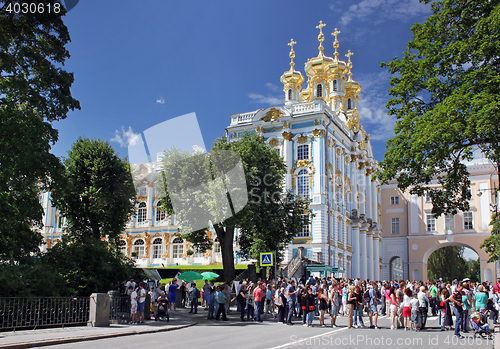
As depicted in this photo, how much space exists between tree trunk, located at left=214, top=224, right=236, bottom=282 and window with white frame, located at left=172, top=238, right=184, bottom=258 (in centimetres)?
2589

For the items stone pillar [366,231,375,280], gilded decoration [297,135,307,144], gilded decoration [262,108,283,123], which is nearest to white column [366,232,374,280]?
stone pillar [366,231,375,280]

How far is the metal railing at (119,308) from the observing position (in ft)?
60.4

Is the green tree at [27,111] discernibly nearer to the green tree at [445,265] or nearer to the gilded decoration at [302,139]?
the gilded decoration at [302,139]

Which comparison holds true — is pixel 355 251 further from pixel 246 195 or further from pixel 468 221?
pixel 246 195

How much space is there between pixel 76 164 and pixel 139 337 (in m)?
20.3

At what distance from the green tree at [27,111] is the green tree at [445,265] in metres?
59.8

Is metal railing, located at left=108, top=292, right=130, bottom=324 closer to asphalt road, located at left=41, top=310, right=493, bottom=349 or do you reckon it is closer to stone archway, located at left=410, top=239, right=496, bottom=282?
asphalt road, located at left=41, top=310, right=493, bottom=349

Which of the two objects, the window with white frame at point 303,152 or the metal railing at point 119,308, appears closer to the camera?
the metal railing at point 119,308

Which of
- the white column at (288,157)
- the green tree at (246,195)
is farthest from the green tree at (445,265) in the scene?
the green tree at (246,195)

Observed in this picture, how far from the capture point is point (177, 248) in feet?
189

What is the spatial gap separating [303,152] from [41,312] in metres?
36.2

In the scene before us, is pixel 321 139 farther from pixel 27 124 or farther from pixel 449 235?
pixel 27 124

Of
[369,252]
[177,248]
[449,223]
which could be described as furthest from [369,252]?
[177,248]

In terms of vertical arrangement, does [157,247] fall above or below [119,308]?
above
